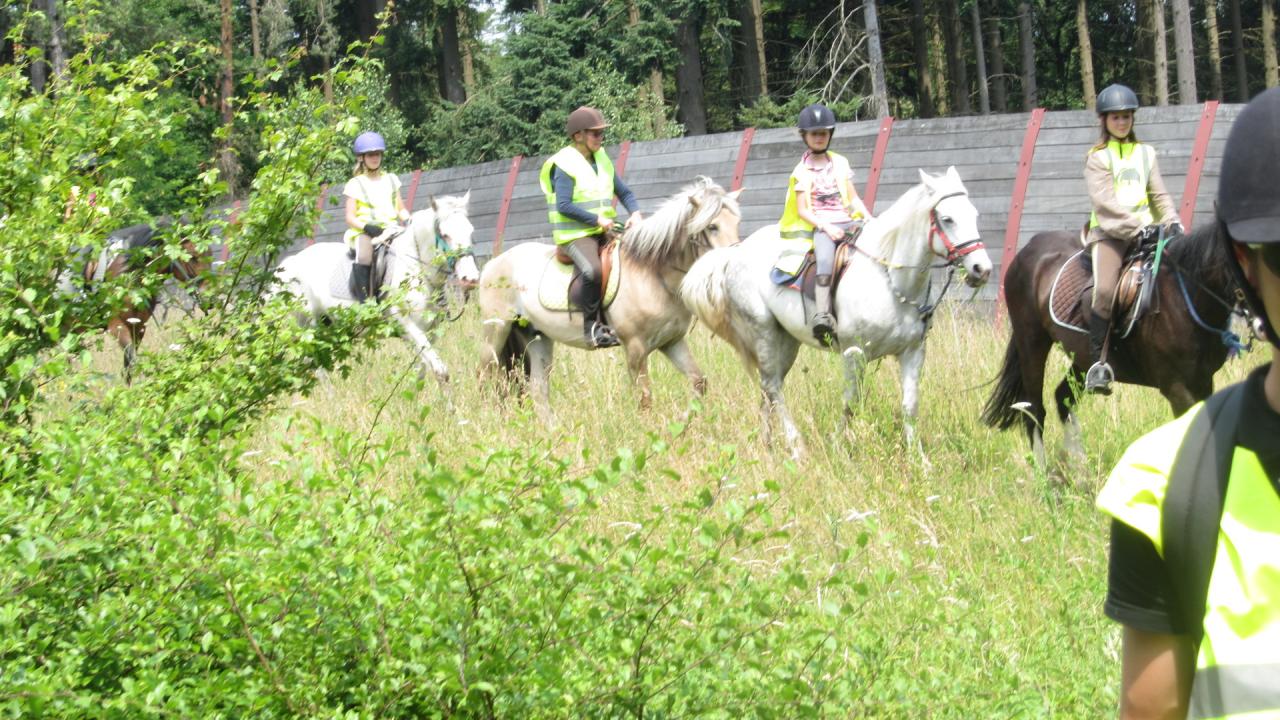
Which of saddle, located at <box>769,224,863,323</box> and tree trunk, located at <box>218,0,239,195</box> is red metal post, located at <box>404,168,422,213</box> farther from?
saddle, located at <box>769,224,863,323</box>

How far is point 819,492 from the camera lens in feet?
25.7

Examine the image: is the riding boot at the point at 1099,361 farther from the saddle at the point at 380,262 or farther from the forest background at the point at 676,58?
the forest background at the point at 676,58

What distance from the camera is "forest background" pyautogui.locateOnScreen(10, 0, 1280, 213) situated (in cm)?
3153

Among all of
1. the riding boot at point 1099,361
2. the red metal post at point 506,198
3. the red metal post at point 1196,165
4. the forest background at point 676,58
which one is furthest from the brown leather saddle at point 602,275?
the forest background at point 676,58

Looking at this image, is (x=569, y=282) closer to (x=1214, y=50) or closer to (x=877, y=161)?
(x=877, y=161)

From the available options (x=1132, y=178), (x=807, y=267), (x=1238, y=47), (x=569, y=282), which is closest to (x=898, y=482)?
(x=1132, y=178)

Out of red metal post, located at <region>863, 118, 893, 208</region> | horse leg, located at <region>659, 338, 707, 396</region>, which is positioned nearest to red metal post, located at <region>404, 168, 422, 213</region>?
red metal post, located at <region>863, 118, 893, 208</region>

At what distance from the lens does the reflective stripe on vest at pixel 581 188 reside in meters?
10.9

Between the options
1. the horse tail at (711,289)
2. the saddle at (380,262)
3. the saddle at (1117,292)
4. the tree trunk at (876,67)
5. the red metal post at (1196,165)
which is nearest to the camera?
the saddle at (1117,292)

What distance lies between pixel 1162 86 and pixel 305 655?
28119 millimetres

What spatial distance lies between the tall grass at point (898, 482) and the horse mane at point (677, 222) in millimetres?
1110

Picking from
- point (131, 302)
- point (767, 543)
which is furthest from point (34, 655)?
→ point (767, 543)

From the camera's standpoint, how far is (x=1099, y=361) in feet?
27.3

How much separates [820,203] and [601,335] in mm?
2101
